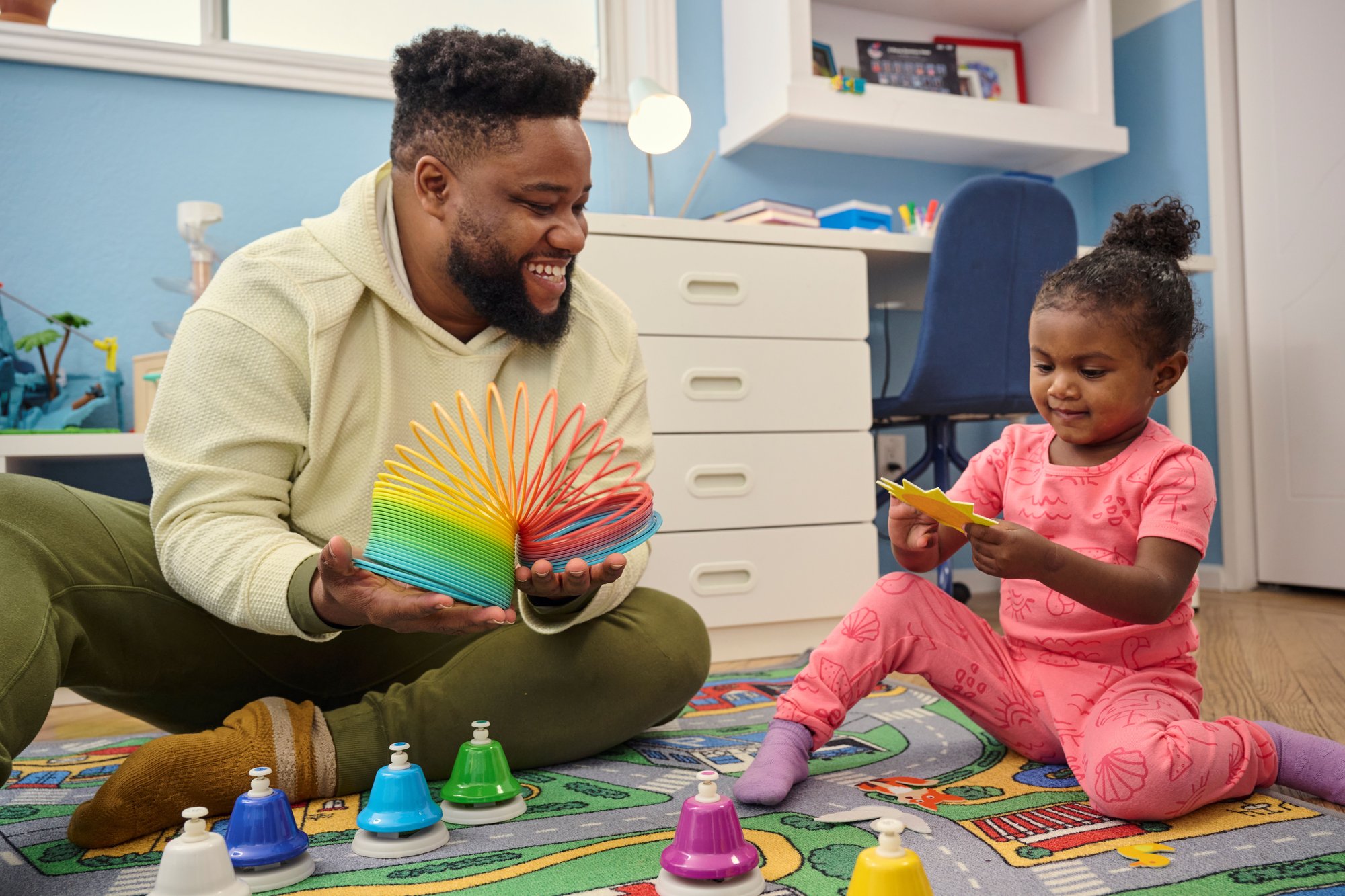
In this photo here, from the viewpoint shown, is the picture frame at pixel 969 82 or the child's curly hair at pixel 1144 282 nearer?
the child's curly hair at pixel 1144 282

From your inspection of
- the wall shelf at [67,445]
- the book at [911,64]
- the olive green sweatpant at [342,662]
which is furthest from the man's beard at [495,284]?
the book at [911,64]

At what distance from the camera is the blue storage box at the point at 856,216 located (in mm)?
2352

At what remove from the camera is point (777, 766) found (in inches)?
38.9

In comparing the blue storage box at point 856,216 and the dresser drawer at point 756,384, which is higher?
the blue storage box at point 856,216

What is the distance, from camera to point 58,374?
1.96m

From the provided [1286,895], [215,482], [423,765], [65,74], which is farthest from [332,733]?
[65,74]

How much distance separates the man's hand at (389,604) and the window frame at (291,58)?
170 centimetres

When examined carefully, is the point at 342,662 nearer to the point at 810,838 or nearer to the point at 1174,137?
the point at 810,838

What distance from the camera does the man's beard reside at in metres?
1.16

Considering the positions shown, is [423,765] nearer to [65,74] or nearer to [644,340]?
[644,340]

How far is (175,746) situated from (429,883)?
30 centimetres

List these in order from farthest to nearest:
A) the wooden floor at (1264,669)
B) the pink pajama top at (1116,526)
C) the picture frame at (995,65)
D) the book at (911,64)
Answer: the picture frame at (995,65) < the book at (911,64) < the wooden floor at (1264,669) < the pink pajama top at (1116,526)

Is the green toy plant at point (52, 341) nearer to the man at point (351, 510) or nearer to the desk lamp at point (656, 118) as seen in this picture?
the man at point (351, 510)

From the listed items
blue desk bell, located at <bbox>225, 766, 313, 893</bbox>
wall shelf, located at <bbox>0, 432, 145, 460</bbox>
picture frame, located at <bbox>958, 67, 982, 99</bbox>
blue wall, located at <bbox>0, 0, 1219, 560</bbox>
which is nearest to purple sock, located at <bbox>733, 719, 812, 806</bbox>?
blue desk bell, located at <bbox>225, 766, 313, 893</bbox>
